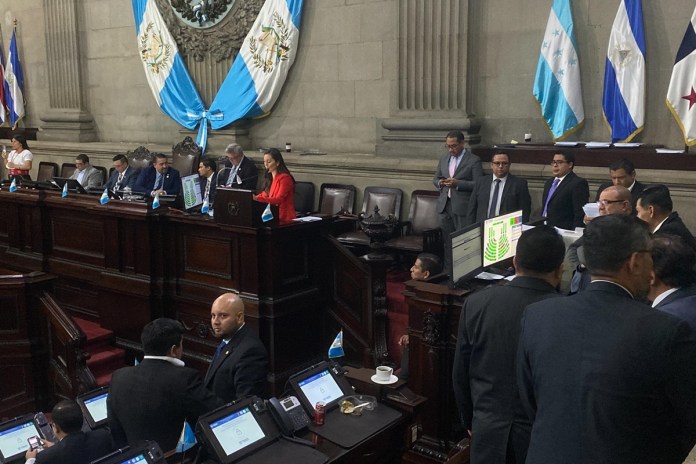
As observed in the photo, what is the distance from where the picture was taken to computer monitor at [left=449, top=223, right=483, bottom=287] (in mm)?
3787

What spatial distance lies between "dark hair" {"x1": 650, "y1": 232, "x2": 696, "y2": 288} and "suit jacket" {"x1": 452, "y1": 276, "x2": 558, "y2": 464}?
444mm

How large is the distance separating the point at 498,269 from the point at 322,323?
2184 millimetres

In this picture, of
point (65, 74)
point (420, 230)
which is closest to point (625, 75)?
point (420, 230)

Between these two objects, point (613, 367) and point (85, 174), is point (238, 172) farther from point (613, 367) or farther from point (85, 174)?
point (613, 367)

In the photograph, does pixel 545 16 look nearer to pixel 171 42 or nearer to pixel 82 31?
pixel 171 42

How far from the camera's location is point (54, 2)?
11578mm

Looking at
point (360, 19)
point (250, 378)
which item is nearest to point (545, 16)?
point (360, 19)

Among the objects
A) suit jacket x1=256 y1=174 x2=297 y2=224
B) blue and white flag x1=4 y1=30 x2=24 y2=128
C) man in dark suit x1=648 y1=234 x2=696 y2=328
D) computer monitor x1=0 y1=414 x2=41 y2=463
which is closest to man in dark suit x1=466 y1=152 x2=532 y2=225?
suit jacket x1=256 y1=174 x2=297 y2=224

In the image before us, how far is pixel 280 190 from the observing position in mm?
6047

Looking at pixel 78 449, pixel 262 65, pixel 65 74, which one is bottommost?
pixel 78 449

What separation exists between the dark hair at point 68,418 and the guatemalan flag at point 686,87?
519 centimetres

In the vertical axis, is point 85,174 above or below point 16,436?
above

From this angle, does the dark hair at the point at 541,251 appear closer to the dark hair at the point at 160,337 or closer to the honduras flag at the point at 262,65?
the dark hair at the point at 160,337

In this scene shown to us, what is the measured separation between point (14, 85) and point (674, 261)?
12.2 meters
